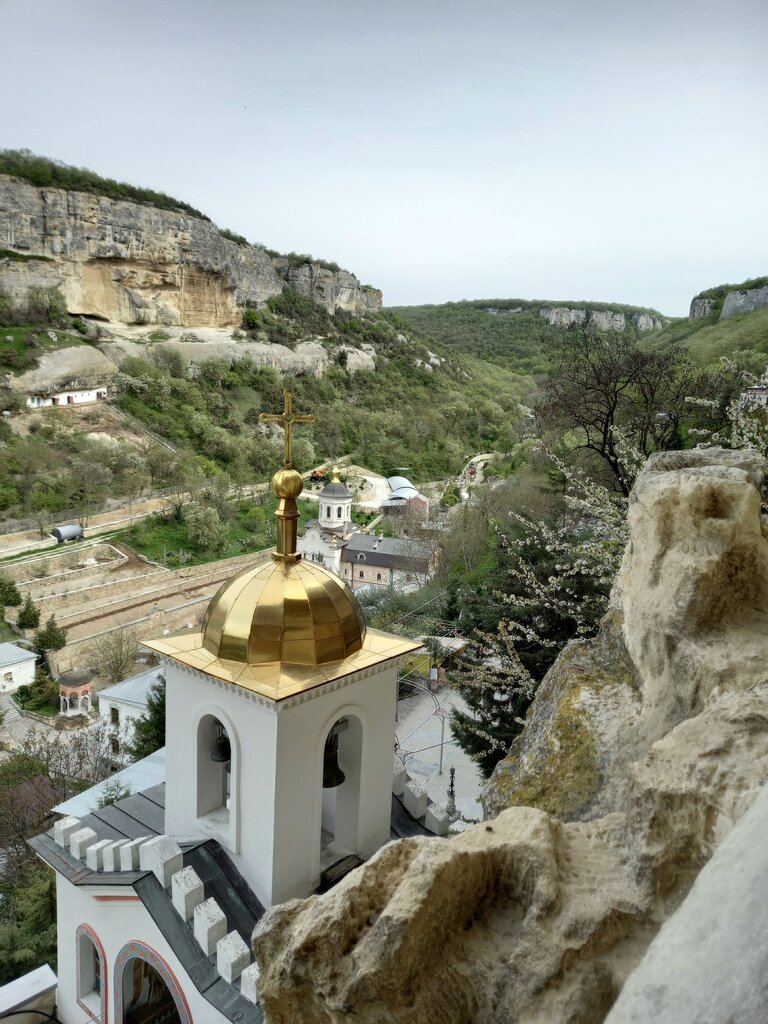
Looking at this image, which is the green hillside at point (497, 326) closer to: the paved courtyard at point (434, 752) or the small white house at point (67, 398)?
the small white house at point (67, 398)

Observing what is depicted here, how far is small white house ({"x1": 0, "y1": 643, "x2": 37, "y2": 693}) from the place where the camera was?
2003 cm

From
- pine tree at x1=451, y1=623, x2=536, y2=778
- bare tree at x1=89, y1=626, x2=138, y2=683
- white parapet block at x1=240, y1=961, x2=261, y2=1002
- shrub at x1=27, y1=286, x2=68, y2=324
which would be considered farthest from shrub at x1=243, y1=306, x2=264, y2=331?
white parapet block at x1=240, y1=961, x2=261, y2=1002

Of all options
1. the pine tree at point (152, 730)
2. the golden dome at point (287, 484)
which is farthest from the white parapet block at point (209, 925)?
the pine tree at point (152, 730)

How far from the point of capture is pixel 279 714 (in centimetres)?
437

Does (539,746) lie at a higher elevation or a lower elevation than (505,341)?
lower

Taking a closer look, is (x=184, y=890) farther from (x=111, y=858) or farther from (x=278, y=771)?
(x=278, y=771)

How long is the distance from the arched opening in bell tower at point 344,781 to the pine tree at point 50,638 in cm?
1951

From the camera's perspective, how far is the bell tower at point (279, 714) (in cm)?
450

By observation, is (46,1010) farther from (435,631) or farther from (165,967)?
(435,631)

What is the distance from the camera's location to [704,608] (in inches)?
99.7

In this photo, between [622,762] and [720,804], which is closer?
[720,804]

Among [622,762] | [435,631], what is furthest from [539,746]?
[435,631]

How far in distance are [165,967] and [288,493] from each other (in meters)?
3.28

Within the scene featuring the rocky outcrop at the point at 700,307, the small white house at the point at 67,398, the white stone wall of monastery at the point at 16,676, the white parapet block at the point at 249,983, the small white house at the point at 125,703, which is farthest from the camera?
the rocky outcrop at the point at 700,307
